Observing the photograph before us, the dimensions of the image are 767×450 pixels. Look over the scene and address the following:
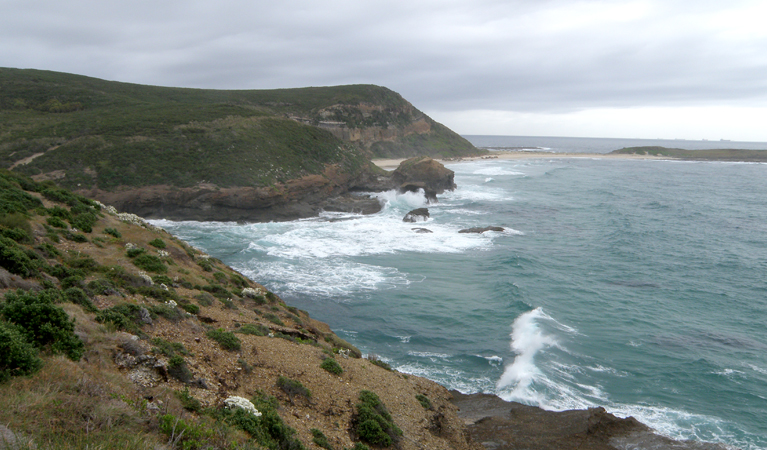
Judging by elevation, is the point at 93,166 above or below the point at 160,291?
above

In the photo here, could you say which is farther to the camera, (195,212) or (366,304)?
(195,212)

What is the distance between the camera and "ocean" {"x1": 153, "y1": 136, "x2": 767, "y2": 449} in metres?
15.8

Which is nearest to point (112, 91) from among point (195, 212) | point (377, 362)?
point (195, 212)

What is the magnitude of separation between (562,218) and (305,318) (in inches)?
1363

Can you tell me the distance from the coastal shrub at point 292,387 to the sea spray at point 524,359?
7583 millimetres

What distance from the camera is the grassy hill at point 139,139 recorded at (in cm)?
4059

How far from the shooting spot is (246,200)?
40.7 meters

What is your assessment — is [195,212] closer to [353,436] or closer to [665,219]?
[353,436]

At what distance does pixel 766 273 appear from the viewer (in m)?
28.1

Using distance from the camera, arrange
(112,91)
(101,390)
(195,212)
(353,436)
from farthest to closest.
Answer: (112,91) < (195,212) < (353,436) < (101,390)

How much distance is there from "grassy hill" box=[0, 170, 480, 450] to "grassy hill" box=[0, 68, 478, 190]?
2327cm

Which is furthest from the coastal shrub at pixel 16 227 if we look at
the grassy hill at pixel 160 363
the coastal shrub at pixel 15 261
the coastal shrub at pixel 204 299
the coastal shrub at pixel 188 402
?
the coastal shrub at pixel 188 402

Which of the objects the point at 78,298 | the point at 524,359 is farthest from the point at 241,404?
the point at 524,359

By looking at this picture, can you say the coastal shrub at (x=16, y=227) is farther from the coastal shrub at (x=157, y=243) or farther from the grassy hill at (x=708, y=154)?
the grassy hill at (x=708, y=154)
